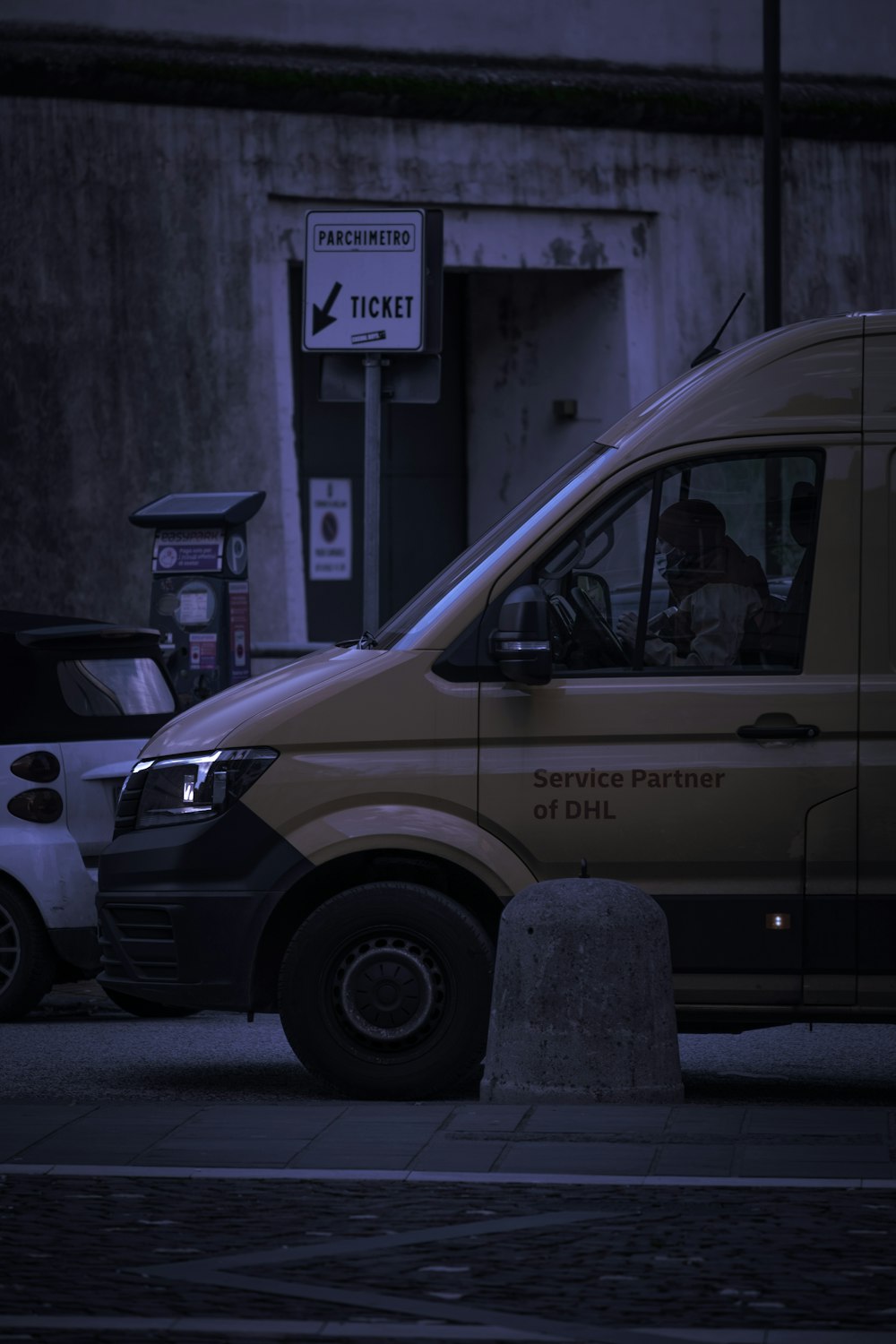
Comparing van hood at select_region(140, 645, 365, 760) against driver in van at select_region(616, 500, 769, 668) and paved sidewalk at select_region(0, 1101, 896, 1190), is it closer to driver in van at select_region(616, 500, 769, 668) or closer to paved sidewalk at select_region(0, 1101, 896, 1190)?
driver in van at select_region(616, 500, 769, 668)

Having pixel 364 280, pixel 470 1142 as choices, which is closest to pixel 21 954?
pixel 364 280

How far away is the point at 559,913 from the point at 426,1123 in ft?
2.45

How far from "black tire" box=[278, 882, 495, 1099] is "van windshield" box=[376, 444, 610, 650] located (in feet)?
2.99

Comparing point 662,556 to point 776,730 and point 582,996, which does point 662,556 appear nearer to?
point 776,730

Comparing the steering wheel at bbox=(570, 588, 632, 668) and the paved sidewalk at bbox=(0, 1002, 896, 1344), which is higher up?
the steering wheel at bbox=(570, 588, 632, 668)

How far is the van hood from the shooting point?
25.5ft

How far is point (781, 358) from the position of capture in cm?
780

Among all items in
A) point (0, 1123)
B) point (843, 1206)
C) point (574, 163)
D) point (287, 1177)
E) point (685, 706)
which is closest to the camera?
point (843, 1206)

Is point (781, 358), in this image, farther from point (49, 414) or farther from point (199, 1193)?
point (49, 414)

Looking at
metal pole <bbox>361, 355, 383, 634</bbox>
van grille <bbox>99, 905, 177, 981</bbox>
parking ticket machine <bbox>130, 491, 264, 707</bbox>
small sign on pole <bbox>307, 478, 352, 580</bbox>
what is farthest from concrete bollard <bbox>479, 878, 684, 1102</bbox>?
small sign on pole <bbox>307, 478, 352, 580</bbox>

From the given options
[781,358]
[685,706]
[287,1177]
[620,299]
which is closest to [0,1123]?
[287,1177]

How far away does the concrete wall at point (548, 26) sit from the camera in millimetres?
20359

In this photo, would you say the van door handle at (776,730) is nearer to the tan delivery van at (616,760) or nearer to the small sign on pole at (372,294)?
the tan delivery van at (616,760)

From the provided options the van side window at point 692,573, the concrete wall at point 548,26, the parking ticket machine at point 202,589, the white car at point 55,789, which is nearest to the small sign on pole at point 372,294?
the white car at point 55,789
